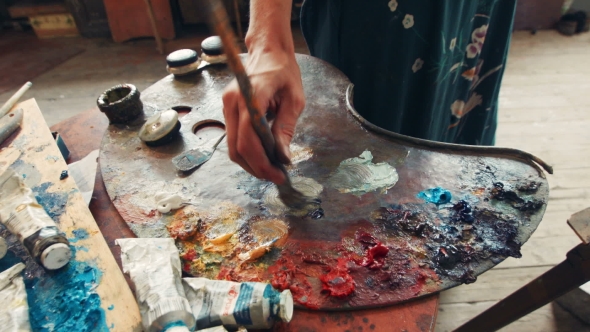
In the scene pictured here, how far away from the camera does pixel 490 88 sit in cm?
132

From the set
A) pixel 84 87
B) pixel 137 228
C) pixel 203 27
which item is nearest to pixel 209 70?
pixel 137 228

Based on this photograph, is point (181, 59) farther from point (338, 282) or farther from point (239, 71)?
point (338, 282)

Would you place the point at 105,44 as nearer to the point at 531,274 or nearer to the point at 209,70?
the point at 209,70

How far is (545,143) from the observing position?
7.44 ft

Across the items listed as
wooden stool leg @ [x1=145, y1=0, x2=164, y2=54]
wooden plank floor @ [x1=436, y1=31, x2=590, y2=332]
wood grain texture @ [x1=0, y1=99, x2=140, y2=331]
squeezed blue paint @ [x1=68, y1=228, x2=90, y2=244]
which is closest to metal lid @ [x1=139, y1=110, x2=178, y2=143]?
wood grain texture @ [x1=0, y1=99, x2=140, y2=331]

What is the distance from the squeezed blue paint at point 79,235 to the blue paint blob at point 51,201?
2.6 inches

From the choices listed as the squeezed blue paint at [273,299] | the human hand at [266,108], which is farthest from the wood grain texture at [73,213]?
the human hand at [266,108]

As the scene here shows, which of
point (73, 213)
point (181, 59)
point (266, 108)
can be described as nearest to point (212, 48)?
point (181, 59)

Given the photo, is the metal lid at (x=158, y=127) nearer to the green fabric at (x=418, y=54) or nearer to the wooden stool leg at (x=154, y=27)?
the green fabric at (x=418, y=54)

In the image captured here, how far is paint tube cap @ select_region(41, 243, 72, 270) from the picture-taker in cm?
73

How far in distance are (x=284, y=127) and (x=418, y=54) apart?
0.54 m

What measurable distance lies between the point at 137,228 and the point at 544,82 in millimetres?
2963

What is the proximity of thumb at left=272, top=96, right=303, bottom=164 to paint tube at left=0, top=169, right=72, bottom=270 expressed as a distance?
0.47m

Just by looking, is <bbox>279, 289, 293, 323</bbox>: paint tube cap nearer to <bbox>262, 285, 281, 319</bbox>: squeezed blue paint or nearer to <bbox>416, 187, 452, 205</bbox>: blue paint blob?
<bbox>262, 285, 281, 319</bbox>: squeezed blue paint
